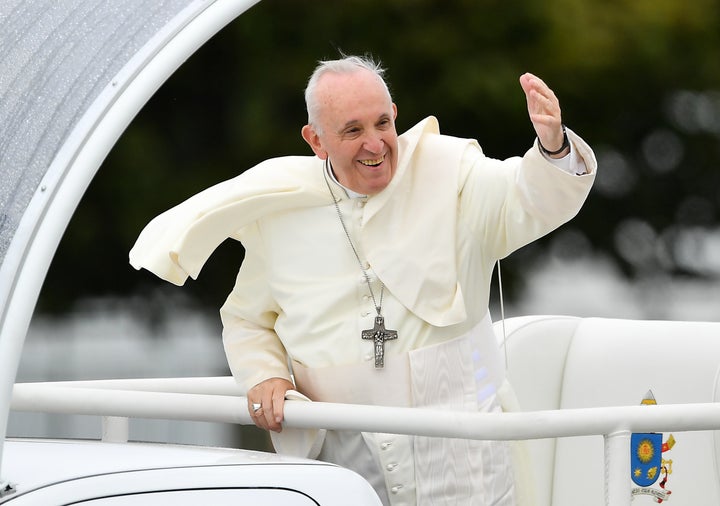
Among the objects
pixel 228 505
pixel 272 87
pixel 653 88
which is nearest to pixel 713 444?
pixel 228 505

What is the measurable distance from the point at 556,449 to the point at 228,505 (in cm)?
172

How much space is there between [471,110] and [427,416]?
636 centimetres

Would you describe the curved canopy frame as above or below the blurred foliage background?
below

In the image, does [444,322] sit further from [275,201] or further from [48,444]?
[48,444]

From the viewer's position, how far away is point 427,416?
8.97ft

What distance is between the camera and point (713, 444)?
3809mm

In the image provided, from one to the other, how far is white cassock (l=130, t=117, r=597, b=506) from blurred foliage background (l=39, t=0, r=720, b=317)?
16.9 feet

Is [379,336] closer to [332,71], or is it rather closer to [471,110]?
[332,71]

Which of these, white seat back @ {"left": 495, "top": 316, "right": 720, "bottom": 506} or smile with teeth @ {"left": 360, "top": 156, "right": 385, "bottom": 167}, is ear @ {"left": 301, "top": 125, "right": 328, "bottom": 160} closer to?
smile with teeth @ {"left": 360, "top": 156, "right": 385, "bottom": 167}

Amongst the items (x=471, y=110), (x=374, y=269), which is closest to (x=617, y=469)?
(x=374, y=269)

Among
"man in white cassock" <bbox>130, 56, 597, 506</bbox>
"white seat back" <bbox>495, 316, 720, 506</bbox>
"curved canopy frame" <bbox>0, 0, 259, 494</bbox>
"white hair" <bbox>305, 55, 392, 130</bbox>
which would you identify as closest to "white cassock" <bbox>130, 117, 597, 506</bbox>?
"man in white cassock" <bbox>130, 56, 597, 506</bbox>

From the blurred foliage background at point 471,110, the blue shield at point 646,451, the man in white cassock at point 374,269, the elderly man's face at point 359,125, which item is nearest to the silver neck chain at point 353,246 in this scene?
the man in white cassock at point 374,269

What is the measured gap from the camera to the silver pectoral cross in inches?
126

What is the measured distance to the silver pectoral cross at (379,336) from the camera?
3213 millimetres
